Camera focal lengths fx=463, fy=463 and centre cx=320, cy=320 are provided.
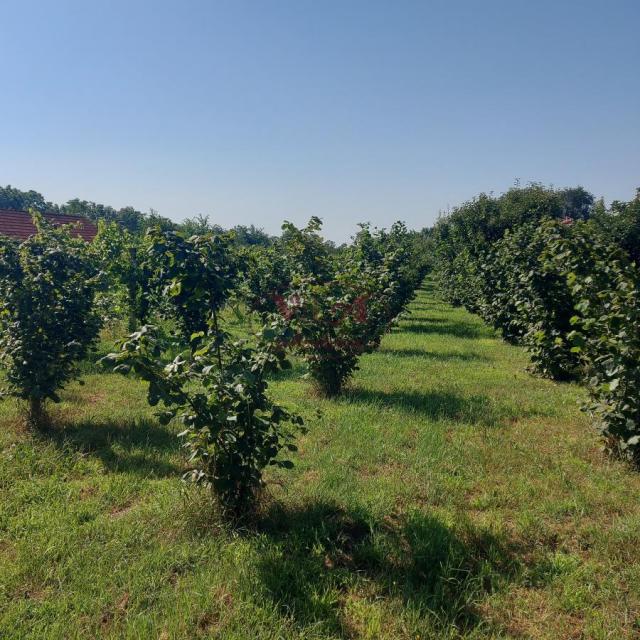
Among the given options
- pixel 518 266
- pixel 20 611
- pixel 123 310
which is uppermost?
pixel 518 266

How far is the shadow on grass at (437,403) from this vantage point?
17.5ft

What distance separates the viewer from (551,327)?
23.9 ft

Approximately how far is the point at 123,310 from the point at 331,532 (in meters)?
8.01

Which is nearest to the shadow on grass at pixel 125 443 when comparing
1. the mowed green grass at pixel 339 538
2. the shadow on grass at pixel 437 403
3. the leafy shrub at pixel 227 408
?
the mowed green grass at pixel 339 538

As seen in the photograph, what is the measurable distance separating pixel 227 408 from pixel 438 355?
7199mm

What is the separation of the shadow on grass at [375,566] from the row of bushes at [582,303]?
1.88 m

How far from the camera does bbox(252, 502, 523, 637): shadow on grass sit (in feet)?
7.91

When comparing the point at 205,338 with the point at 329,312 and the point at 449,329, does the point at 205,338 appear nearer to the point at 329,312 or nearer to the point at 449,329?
the point at 329,312

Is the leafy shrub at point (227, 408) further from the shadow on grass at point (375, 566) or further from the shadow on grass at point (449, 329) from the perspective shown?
the shadow on grass at point (449, 329)

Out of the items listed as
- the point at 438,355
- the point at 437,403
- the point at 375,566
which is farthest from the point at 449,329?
the point at 375,566

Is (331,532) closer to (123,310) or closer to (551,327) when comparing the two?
(551,327)

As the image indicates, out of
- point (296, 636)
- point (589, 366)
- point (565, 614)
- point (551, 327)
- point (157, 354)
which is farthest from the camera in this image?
point (551, 327)

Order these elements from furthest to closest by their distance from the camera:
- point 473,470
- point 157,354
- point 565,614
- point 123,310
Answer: point 123,310
point 473,470
point 157,354
point 565,614

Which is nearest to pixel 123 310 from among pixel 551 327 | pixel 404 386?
pixel 404 386
